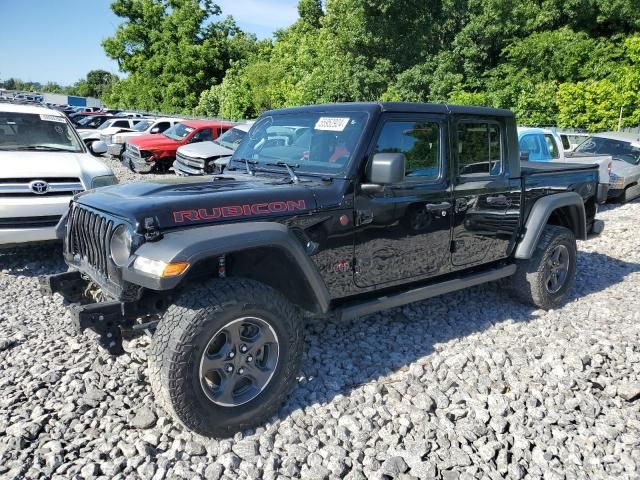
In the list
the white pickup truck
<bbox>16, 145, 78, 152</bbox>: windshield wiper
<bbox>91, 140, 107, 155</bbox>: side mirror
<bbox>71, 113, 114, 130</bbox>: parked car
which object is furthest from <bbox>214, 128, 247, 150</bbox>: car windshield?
<bbox>71, 113, 114, 130</bbox>: parked car

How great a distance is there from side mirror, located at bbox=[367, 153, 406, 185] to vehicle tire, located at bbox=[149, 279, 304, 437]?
3.22 ft

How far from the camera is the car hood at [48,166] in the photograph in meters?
5.39

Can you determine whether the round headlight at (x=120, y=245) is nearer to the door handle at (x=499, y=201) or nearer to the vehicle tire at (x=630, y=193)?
the door handle at (x=499, y=201)

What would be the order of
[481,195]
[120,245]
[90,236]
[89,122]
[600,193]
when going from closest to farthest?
[120,245]
[90,236]
[481,195]
[600,193]
[89,122]

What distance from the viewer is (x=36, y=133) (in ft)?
21.6

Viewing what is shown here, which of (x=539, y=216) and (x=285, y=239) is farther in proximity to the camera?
(x=539, y=216)

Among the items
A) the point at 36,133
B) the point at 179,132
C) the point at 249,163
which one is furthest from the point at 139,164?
the point at 249,163

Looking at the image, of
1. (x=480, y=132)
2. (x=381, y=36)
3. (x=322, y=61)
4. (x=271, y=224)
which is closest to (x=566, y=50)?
(x=381, y=36)

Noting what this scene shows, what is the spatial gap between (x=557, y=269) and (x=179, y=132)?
12749 millimetres

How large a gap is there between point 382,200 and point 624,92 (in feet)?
63.8

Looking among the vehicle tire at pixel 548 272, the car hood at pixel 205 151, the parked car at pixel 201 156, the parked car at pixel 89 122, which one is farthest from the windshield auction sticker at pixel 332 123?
the parked car at pixel 89 122

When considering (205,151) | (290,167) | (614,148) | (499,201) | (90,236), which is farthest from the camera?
(614,148)

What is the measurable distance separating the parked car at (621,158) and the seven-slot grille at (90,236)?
11.4 meters

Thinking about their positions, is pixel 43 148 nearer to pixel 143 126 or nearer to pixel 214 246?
pixel 214 246
